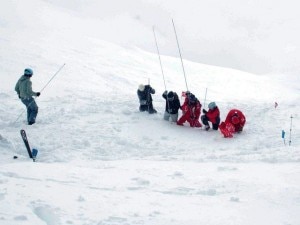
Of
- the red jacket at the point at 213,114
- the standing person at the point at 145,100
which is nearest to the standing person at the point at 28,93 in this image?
the standing person at the point at 145,100

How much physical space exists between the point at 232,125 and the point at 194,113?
1422 mm

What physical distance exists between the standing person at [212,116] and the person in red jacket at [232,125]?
0.53 metres

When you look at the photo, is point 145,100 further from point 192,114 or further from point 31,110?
point 31,110

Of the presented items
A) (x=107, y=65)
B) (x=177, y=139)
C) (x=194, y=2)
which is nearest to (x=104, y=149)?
(x=177, y=139)

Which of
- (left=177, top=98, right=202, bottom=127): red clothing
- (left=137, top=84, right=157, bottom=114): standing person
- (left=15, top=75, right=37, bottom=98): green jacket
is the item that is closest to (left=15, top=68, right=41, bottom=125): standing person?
(left=15, top=75, right=37, bottom=98): green jacket

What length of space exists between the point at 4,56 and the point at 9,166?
14183 millimetres

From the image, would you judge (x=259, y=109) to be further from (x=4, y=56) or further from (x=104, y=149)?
(x=4, y=56)

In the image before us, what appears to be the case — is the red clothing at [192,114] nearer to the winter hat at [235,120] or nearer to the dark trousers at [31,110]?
the winter hat at [235,120]

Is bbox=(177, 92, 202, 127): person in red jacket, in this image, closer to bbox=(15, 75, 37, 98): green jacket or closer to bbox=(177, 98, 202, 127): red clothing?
bbox=(177, 98, 202, 127): red clothing

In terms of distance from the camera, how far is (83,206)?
6.27 m

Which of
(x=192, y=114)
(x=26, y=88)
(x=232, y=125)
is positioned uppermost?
(x=26, y=88)

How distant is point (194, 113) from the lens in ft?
44.2

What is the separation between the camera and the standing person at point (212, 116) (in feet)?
42.8

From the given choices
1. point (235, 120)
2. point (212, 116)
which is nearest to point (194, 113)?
point (212, 116)
